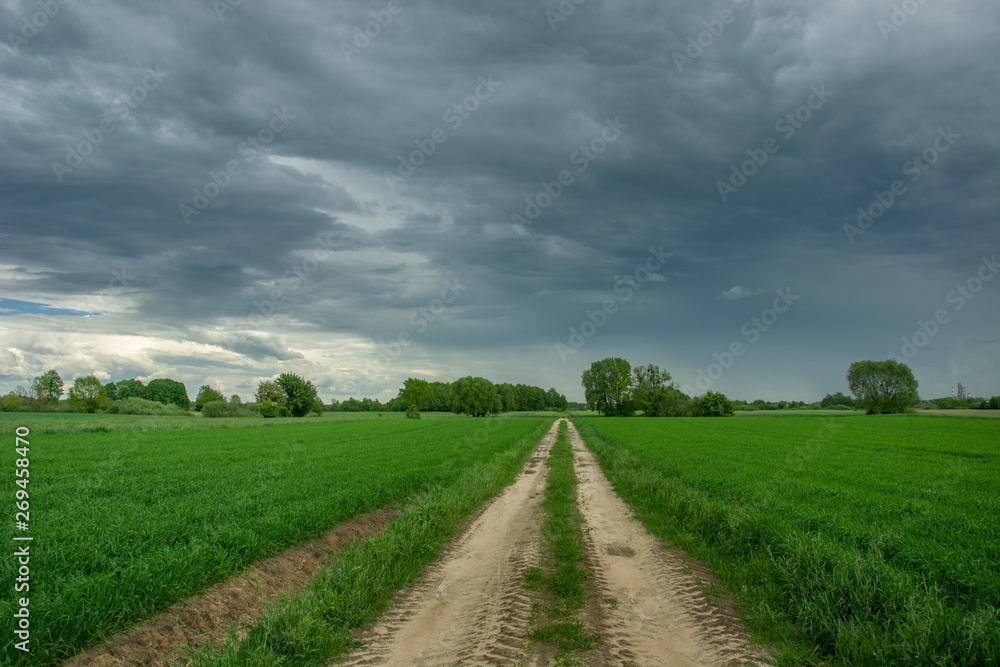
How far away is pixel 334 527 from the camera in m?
10.4

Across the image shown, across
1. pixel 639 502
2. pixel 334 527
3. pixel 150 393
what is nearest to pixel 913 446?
pixel 639 502

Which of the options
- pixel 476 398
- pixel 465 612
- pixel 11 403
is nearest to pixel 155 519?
pixel 465 612

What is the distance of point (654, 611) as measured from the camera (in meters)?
6.50

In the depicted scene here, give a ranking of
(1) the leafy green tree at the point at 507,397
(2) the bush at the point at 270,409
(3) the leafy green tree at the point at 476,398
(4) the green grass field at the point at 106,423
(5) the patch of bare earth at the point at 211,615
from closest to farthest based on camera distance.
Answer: (5) the patch of bare earth at the point at 211,615 → (4) the green grass field at the point at 106,423 → (2) the bush at the point at 270,409 → (3) the leafy green tree at the point at 476,398 → (1) the leafy green tree at the point at 507,397

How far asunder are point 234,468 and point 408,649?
14.4 metres

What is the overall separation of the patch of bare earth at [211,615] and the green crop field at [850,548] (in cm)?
673

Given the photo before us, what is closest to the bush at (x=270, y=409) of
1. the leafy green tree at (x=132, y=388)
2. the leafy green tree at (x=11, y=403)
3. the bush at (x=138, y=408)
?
the bush at (x=138, y=408)

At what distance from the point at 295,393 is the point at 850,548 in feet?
326

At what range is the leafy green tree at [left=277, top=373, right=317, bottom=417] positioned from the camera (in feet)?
311

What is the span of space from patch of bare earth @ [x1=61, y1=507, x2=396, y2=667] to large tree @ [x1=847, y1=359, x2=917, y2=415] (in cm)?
12549

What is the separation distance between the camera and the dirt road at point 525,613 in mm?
5289

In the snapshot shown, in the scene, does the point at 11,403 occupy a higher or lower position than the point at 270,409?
higher

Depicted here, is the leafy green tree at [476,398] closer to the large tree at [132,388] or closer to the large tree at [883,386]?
the large tree at [883,386]

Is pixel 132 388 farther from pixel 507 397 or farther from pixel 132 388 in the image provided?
pixel 507 397
